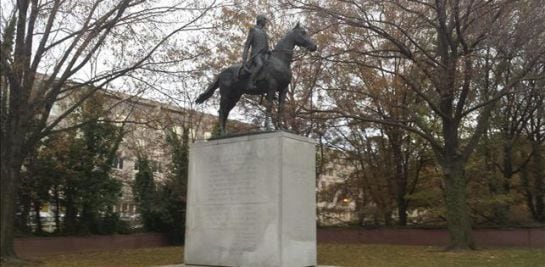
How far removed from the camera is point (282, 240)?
11797mm

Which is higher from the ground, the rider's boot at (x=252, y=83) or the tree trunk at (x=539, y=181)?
the rider's boot at (x=252, y=83)

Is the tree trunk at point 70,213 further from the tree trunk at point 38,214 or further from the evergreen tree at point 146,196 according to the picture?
the evergreen tree at point 146,196

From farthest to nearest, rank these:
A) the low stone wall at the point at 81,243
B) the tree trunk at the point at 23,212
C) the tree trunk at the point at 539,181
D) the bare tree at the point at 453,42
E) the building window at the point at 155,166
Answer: the building window at the point at 155,166, the tree trunk at the point at 539,181, the tree trunk at the point at 23,212, the low stone wall at the point at 81,243, the bare tree at the point at 453,42

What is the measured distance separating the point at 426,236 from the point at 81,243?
1704 cm

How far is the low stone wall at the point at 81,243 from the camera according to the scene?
2522cm

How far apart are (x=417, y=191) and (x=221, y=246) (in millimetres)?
23272

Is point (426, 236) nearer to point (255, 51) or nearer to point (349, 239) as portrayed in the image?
point (349, 239)

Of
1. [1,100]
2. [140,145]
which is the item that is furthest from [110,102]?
[140,145]

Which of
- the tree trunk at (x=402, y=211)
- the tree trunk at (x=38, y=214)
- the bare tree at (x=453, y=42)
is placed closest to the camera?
the bare tree at (x=453, y=42)

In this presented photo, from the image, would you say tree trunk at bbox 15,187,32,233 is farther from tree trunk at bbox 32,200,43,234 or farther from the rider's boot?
the rider's boot

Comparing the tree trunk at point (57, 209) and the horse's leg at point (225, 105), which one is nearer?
the horse's leg at point (225, 105)

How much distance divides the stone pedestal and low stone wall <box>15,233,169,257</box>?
1433 cm

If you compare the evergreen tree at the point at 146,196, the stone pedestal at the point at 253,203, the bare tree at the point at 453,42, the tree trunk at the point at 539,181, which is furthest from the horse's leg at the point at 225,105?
the tree trunk at the point at 539,181

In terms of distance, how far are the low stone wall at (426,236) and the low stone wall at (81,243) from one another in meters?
9.70
